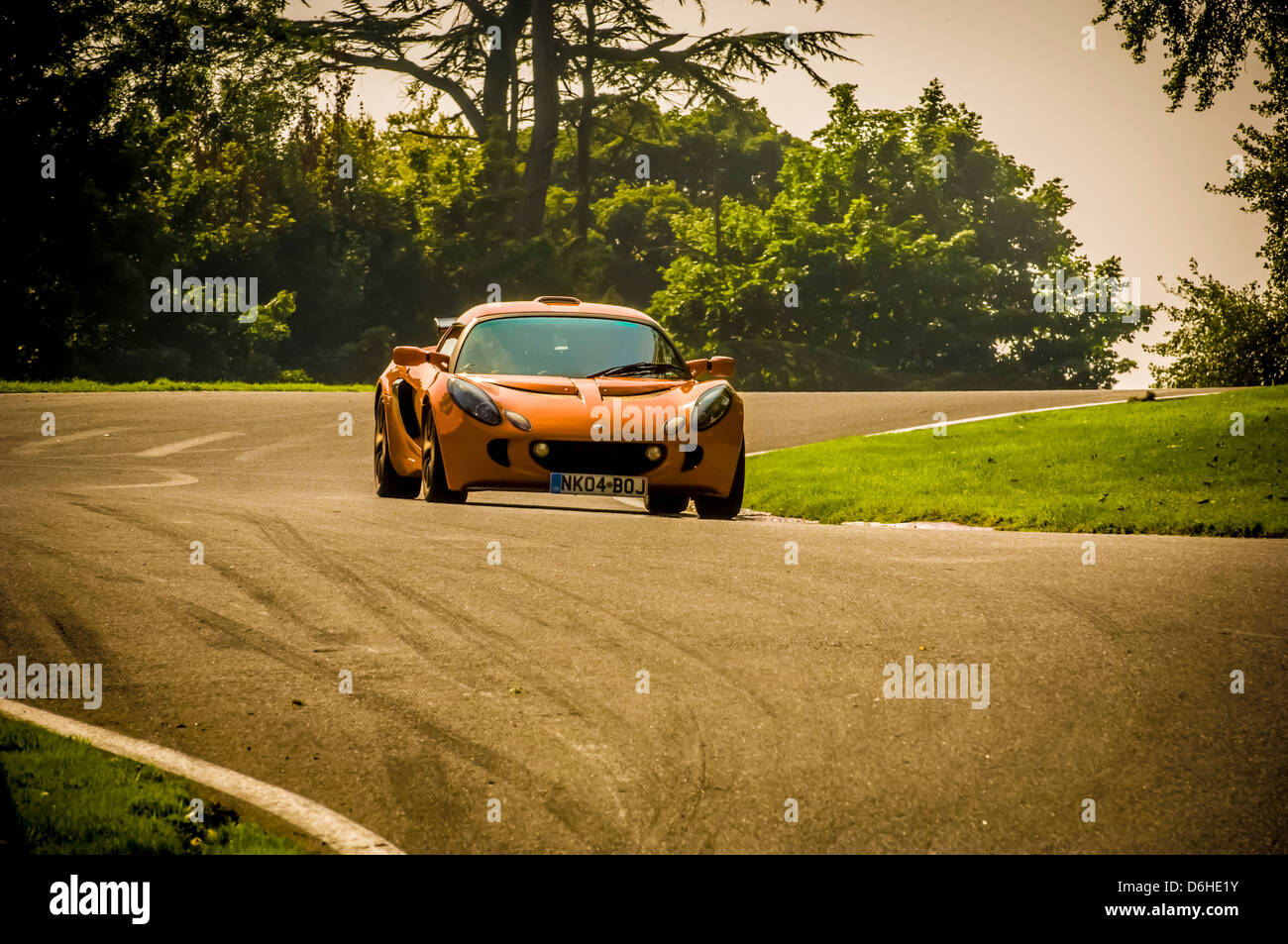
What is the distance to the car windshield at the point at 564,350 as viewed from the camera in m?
11.7

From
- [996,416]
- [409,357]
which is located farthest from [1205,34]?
[409,357]

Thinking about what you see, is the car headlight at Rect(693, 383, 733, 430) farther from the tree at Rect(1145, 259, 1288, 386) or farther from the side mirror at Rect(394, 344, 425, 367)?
the tree at Rect(1145, 259, 1288, 386)

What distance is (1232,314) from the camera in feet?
169

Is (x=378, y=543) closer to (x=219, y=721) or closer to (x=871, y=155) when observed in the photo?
(x=219, y=721)

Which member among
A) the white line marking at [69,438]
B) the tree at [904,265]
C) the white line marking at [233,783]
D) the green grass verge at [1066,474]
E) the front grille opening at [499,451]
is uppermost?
the tree at [904,265]

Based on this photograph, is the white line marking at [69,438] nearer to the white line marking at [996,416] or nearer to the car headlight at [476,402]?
the white line marking at [996,416]

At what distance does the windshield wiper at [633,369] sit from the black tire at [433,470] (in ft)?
4.45

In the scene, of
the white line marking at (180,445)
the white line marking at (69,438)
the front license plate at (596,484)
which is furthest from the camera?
the white line marking at (180,445)

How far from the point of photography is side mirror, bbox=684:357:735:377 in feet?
38.6

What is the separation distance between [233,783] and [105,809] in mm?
621

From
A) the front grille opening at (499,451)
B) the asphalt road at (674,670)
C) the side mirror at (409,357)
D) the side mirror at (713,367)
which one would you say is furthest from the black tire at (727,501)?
the side mirror at (409,357)

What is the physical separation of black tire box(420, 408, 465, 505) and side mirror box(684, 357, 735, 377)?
2.18 m

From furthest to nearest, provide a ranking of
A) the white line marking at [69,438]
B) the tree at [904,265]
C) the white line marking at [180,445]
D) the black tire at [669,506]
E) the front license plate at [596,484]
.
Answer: the tree at [904,265] < the white line marking at [180,445] < the white line marking at [69,438] < the black tire at [669,506] < the front license plate at [596,484]
